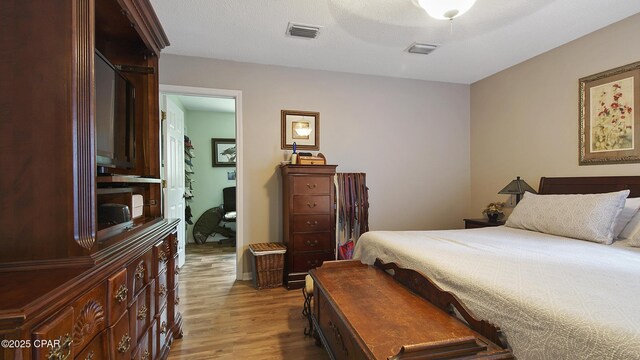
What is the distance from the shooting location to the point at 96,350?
1.01 metres

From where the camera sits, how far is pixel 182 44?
301 cm

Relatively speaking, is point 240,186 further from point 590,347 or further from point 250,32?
point 590,347

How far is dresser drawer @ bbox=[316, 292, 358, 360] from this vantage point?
130cm

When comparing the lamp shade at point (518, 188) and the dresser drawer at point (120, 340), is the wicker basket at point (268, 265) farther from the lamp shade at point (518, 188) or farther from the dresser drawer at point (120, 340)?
the lamp shade at point (518, 188)

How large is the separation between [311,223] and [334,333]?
1729 mm

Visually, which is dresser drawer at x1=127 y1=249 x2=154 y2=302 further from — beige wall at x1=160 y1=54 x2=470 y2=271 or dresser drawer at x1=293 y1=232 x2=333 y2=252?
beige wall at x1=160 y1=54 x2=470 y2=271

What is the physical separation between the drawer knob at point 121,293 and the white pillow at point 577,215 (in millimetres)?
2845

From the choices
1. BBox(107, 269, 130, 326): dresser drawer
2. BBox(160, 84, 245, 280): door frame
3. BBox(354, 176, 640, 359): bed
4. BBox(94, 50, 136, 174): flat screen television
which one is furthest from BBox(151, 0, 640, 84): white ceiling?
BBox(107, 269, 130, 326): dresser drawer

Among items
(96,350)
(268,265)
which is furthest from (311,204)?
(96,350)

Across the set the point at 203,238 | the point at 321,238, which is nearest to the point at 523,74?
the point at 321,238

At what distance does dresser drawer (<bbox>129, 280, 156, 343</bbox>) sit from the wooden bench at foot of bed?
2.96ft

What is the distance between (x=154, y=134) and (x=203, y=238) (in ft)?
12.7

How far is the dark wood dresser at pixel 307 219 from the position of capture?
3176 mm

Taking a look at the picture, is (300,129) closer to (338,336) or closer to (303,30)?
(303,30)
